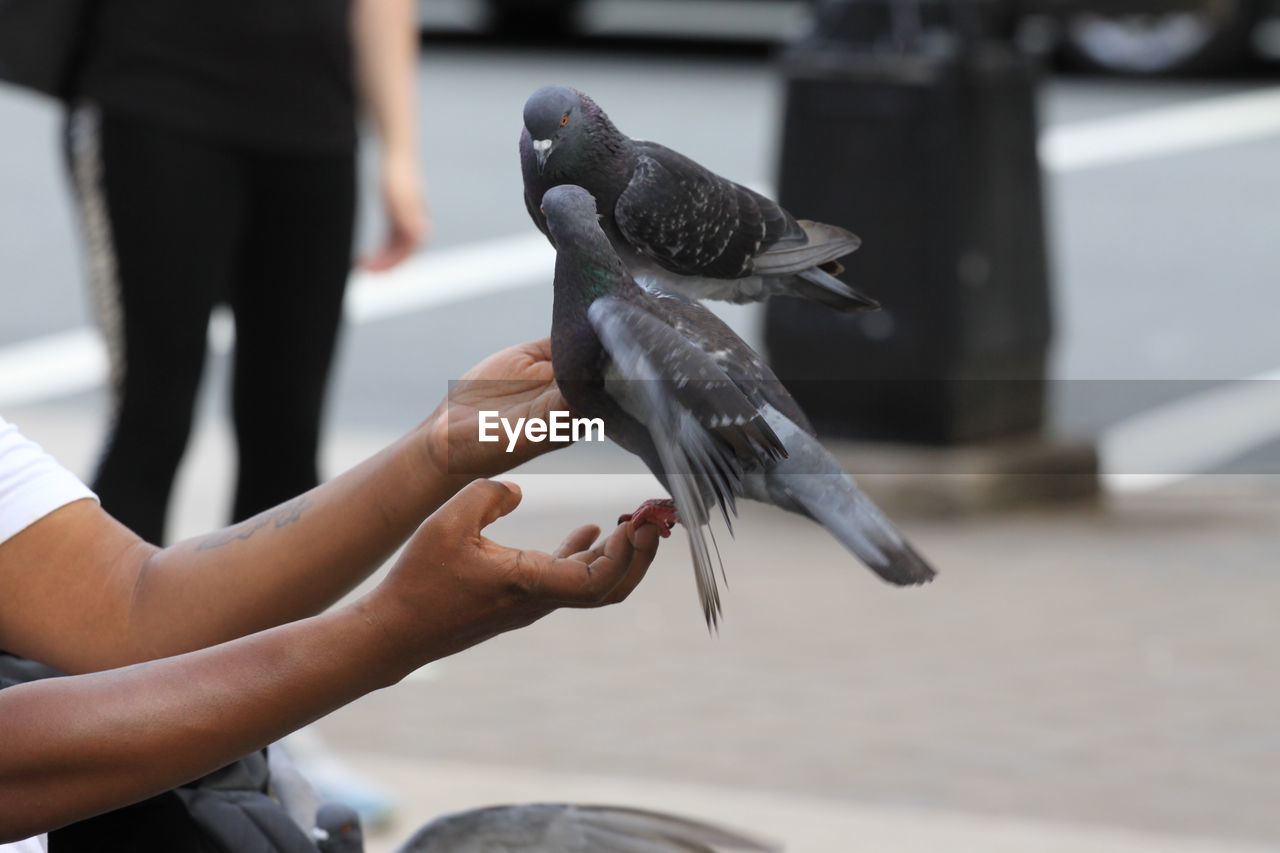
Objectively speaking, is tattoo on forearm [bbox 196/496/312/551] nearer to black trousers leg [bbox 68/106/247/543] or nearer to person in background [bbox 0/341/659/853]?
person in background [bbox 0/341/659/853]

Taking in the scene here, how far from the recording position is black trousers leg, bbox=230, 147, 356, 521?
3449mm

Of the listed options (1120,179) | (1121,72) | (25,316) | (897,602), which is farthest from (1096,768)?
(1121,72)

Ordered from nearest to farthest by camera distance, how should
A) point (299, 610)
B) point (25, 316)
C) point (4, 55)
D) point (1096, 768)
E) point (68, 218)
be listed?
point (299, 610)
point (4, 55)
point (1096, 768)
point (25, 316)
point (68, 218)

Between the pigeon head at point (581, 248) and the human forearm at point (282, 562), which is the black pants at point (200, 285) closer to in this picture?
the human forearm at point (282, 562)

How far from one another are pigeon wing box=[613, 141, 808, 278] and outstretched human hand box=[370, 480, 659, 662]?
24 centimetres

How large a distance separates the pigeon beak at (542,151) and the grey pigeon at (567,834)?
0.82 m

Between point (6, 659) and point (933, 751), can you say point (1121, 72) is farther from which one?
point (6, 659)

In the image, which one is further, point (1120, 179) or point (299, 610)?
point (1120, 179)

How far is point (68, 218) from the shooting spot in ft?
35.5

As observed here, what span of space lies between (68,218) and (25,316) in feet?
7.05

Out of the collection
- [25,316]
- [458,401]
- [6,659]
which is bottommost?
[25,316]

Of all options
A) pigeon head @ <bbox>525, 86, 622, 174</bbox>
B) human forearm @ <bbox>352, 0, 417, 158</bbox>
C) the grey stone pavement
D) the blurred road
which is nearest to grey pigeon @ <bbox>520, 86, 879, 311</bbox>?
pigeon head @ <bbox>525, 86, 622, 174</bbox>

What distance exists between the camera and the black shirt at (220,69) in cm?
337

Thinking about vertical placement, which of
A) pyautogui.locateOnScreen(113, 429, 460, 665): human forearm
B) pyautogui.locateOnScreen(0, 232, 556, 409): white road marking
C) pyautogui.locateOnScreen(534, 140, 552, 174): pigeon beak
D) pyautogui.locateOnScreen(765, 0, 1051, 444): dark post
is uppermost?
pyautogui.locateOnScreen(534, 140, 552, 174): pigeon beak
